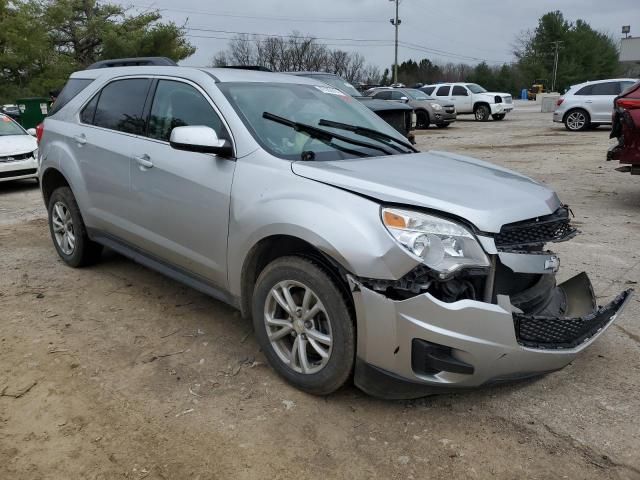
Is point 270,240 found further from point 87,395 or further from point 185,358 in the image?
point 87,395

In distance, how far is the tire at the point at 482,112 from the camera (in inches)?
1033

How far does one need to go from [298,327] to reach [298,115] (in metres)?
1.44

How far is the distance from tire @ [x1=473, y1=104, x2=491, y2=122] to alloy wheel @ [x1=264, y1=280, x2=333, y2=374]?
2517 cm

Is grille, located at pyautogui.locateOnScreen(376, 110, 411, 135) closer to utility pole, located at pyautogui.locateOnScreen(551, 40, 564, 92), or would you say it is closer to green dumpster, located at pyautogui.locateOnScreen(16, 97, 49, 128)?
green dumpster, located at pyautogui.locateOnScreen(16, 97, 49, 128)

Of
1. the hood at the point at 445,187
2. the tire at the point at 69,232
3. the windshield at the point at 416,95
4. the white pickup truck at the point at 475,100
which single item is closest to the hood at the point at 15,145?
the tire at the point at 69,232

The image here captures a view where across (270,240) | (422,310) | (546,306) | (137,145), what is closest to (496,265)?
(422,310)

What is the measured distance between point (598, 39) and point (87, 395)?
90.0 m

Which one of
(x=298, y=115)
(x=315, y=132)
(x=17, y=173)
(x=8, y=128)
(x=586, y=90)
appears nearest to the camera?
(x=315, y=132)

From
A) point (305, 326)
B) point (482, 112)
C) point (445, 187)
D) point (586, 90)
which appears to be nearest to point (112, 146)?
point (305, 326)

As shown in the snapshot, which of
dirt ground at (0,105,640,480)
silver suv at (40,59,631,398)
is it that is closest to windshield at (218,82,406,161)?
silver suv at (40,59,631,398)

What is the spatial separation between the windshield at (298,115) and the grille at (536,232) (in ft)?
3.71

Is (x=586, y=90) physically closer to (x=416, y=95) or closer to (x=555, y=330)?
(x=416, y=95)

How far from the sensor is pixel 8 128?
35.8 feet

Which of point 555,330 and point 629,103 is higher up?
point 629,103
